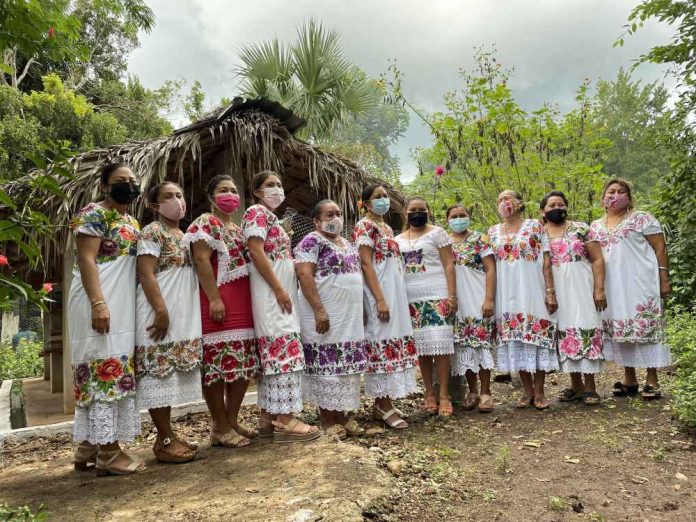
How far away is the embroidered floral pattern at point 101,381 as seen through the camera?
9.77 feet

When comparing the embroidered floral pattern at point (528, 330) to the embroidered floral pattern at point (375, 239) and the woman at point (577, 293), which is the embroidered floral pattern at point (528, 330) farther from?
the embroidered floral pattern at point (375, 239)

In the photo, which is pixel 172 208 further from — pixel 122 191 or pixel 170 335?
pixel 170 335

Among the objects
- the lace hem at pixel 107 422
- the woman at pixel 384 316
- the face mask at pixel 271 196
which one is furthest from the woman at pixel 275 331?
the lace hem at pixel 107 422

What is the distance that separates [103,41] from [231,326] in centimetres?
1786

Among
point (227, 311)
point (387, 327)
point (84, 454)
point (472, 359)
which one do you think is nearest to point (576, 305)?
point (472, 359)

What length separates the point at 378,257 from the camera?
411cm

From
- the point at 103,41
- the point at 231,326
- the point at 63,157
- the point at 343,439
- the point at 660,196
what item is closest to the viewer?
the point at 63,157

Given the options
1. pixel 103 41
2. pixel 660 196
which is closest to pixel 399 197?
pixel 660 196

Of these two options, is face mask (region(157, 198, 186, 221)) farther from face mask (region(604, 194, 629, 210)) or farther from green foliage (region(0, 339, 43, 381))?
green foliage (region(0, 339, 43, 381))

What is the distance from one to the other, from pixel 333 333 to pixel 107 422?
151cm

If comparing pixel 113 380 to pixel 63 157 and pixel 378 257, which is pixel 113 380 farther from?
pixel 378 257

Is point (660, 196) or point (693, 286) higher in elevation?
point (660, 196)

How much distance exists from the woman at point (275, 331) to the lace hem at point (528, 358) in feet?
5.92

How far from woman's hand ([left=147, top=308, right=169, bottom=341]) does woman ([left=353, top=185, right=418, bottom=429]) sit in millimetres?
1507
